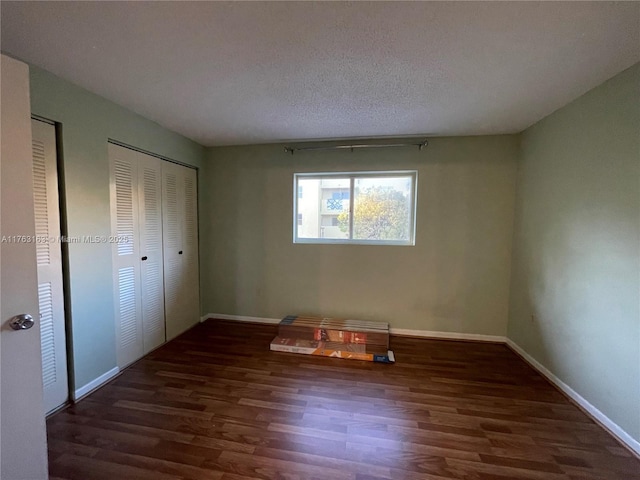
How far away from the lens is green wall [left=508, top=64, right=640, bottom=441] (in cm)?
166

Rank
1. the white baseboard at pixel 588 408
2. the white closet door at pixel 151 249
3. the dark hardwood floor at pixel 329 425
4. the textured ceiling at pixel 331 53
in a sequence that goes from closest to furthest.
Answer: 1. the textured ceiling at pixel 331 53
2. the dark hardwood floor at pixel 329 425
3. the white baseboard at pixel 588 408
4. the white closet door at pixel 151 249

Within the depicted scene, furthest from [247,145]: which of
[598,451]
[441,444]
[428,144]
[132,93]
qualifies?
[598,451]

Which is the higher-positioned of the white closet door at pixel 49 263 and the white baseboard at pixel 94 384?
the white closet door at pixel 49 263

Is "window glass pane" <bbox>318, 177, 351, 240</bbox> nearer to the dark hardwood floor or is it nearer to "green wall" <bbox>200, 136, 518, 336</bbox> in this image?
"green wall" <bbox>200, 136, 518, 336</bbox>

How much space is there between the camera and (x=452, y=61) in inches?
63.5

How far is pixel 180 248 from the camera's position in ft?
10.5

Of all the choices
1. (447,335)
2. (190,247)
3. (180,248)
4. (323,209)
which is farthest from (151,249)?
(447,335)

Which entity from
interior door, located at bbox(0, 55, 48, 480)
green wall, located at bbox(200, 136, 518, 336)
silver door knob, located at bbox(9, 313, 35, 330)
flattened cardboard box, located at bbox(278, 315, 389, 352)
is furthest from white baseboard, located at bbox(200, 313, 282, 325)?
silver door knob, located at bbox(9, 313, 35, 330)

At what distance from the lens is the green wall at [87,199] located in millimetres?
1870

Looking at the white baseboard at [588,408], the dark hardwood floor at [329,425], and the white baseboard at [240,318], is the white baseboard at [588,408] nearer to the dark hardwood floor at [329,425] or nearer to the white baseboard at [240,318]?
the dark hardwood floor at [329,425]

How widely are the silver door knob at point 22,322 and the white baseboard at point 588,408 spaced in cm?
325

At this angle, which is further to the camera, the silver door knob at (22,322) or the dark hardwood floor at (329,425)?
the dark hardwood floor at (329,425)

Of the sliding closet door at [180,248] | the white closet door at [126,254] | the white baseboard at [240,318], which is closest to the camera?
the white closet door at [126,254]

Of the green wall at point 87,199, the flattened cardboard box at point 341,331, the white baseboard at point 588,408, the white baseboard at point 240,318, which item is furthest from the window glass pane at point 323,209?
the white baseboard at point 588,408
